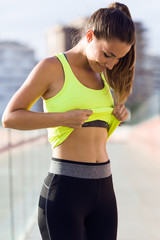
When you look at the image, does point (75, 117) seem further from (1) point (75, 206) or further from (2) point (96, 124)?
(1) point (75, 206)

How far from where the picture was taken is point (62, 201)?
4.60 feet

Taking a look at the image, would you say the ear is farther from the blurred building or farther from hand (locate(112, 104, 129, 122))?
the blurred building

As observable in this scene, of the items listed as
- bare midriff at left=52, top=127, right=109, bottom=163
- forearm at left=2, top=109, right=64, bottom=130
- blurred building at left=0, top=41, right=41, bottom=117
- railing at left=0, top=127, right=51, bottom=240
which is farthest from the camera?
blurred building at left=0, top=41, right=41, bottom=117

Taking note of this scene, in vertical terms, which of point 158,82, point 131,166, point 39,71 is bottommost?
point 131,166

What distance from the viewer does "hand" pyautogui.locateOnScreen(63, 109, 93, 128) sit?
1337 mm

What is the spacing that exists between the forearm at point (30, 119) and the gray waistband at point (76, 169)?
15cm

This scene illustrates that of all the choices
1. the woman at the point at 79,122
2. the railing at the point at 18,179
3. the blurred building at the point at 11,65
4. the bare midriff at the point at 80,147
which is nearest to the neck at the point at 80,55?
the woman at the point at 79,122

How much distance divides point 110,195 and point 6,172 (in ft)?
4.83

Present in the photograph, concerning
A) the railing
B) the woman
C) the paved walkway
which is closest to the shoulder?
the woman

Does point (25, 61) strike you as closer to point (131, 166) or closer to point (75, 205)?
point (131, 166)

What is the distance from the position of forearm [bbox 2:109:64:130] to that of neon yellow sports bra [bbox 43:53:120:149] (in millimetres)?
62

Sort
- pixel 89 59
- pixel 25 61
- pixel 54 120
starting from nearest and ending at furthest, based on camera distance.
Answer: pixel 54 120 → pixel 89 59 → pixel 25 61

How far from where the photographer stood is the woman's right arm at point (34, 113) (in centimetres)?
133

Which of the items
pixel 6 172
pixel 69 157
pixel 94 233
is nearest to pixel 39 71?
pixel 69 157
